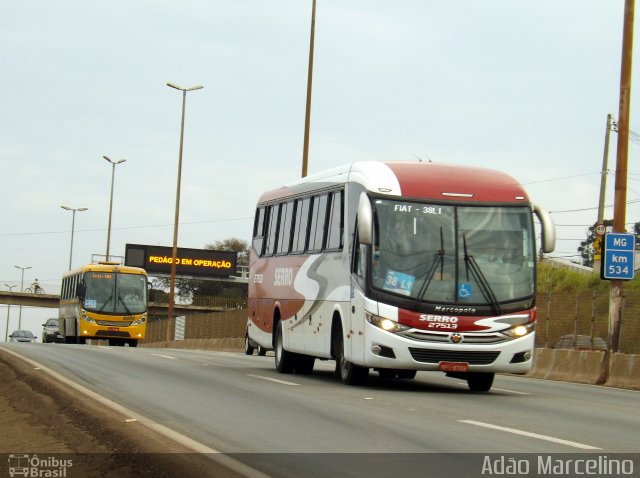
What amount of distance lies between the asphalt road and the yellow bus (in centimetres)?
2864

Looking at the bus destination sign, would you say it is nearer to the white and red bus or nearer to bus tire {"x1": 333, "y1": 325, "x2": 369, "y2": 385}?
bus tire {"x1": 333, "y1": 325, "x2": 369, "y2": 385}

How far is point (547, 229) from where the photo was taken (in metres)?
18.9

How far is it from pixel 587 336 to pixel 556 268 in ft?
57.1

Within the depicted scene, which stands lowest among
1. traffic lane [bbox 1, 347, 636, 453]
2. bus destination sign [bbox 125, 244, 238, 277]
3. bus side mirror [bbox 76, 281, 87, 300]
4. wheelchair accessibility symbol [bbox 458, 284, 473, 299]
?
traffic lane [bbox 1, 347, 636, 453]

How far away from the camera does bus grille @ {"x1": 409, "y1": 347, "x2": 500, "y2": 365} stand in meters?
18.3

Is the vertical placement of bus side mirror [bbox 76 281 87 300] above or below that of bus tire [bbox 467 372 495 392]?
above

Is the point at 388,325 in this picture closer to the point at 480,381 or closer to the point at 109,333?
the point at 480,381

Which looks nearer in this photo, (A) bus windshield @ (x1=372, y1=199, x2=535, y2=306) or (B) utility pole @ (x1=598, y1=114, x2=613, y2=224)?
(A) bus windshield @ (x1=372, y1=199, x2=535, y2=306)

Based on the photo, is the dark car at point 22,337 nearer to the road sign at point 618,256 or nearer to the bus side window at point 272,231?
the bus side window at point 272,231

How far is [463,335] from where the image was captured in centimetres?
→ 1836

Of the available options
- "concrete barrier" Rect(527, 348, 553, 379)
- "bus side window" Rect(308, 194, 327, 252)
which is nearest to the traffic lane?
"bus side window" Rect(308, 194, 327, 252)

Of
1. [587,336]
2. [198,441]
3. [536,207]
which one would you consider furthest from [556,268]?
[198,441]

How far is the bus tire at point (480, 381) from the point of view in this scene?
1983cm

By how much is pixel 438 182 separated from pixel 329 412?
5.87m
